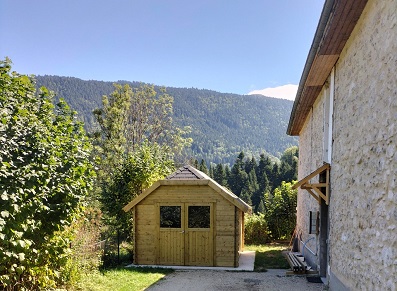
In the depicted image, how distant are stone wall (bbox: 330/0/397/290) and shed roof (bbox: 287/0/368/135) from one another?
0.53ft

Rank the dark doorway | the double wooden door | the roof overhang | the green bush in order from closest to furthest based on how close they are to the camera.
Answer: the dark doorway → the roof overhang → the double wooden door → the green bush

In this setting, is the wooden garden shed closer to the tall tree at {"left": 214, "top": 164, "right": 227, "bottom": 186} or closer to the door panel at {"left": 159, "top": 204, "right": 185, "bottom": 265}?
the door panel at {"left": 159, "top": 204, "right": 185, "bottom": 265}

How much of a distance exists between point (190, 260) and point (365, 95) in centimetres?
818

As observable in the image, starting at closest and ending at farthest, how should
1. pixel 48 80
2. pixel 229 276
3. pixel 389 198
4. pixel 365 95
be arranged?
pixel 389 198 < pixel 365 95 < pixel 229 276 < pixel 48 80

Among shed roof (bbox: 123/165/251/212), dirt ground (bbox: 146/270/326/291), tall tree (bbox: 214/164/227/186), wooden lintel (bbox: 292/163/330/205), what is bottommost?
tall tree (bbox: 214/164/227/186)

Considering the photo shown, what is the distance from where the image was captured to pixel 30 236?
6.47 meters

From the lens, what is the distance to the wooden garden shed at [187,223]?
1165cm

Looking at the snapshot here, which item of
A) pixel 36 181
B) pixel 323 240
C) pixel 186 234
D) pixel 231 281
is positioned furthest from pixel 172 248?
pixel 36 181

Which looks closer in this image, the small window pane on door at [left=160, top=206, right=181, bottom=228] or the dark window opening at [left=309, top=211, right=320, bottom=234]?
the dark window opening at [left=309, top=211, right=320, bottom=234]

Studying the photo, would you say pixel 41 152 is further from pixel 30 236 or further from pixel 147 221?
pixel 147 221

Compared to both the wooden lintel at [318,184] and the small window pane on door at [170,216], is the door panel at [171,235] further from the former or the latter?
the wooden lintel at [318,184]

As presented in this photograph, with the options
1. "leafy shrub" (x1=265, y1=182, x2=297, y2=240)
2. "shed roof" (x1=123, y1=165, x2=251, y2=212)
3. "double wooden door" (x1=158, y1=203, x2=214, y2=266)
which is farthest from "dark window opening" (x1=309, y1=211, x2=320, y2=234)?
"leafy shrub" (x1=265, y1=182, x2=297, y2=240)

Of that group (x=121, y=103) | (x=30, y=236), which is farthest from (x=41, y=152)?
(x=121, y=103)

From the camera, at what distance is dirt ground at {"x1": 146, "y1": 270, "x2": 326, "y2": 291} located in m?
9.04
